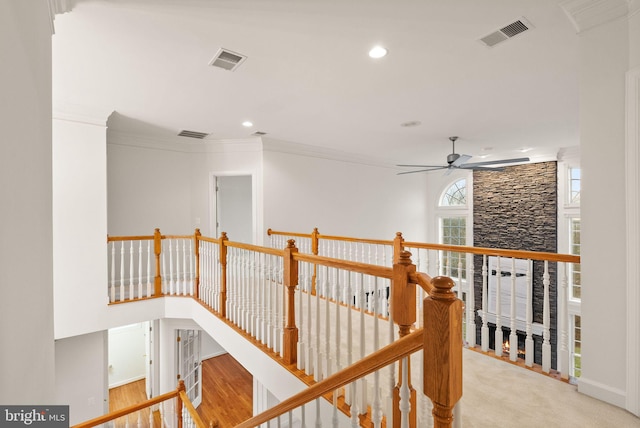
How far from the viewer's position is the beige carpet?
184cm

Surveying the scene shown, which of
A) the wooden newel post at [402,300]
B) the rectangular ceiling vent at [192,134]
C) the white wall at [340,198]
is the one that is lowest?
the wooden newel post at [402,300]

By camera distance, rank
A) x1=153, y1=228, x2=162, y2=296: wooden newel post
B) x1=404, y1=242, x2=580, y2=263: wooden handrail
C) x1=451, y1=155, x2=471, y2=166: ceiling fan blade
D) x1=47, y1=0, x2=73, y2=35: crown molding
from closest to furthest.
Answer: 1. x1=47, y1=0, x2=73, y2=35: crown molding
2. x1=404, y1=242, x2=580, y2=263: wooden handrail
3. x1=153, y1=228, x2=162, y2=296: wooden newel post
4. x1=451, y1=155, x2=471, y2=166: ceiling fan blade

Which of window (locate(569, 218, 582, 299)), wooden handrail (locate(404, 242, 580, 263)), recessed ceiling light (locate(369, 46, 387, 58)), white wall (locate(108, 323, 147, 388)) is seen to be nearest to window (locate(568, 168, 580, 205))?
window (locate(569, 218, 582, 299))

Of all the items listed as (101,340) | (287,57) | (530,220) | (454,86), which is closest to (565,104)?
(454,86)

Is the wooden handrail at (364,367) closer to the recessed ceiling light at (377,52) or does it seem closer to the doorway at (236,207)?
the recessed ceiling light at (377,52)

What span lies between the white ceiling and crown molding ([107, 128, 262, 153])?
8.7 inches

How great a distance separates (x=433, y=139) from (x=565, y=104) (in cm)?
213

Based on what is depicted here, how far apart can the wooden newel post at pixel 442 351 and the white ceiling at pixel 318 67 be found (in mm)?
2090

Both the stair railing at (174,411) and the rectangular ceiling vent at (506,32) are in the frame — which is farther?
the stair railing at (174,411)

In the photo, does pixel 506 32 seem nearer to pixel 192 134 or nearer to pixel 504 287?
pixel 192 134

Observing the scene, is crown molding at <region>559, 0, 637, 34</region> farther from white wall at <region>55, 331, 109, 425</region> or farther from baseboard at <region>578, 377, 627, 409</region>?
white wall at <region>55, 331, 109, 425</region>

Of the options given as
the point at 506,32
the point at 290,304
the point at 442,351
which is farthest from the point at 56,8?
the point at 506,32

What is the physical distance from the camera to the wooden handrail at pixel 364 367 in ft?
3.31

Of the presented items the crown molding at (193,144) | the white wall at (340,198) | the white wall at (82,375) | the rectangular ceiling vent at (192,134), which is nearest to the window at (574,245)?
the white wall at (340,198)
